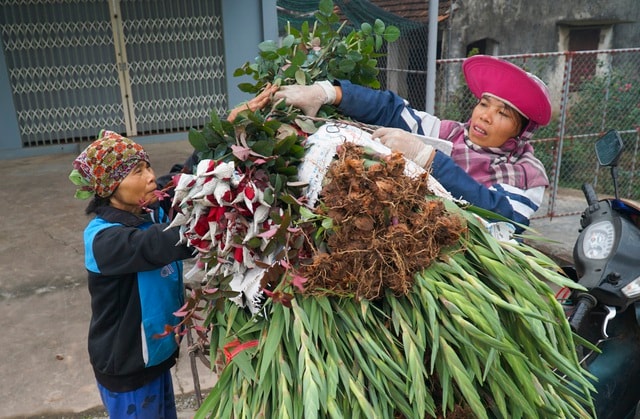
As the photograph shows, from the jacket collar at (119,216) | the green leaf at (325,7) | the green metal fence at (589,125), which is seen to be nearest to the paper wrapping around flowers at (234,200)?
the jacket collar at (119,216)

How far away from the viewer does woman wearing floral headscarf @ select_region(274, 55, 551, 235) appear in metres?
1.69

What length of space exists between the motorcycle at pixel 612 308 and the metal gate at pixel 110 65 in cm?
669

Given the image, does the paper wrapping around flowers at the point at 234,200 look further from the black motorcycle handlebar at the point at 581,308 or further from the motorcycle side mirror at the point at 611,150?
the motorcycle side mirror at the point at 611,150

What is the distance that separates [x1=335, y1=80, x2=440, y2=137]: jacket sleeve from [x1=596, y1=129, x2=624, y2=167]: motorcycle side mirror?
29.7 inches

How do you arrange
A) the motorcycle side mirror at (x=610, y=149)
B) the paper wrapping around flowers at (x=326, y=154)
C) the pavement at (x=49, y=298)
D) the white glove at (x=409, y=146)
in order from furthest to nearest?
the pavement at (x=49, y=298) < the motorcycle side mirror at (x=610, y=149) < the white glove at (x=409, y=146) < the paper wrapping around flowers at (x=326, y=154)

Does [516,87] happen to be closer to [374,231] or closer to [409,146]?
[409,146]

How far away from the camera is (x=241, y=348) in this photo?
1.38m

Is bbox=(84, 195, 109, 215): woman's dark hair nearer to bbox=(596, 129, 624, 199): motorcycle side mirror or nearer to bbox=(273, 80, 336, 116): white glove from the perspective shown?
bbox=(273, 80, 336, 116): white glove

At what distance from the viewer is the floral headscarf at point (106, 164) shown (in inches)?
71.6

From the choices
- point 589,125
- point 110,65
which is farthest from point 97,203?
point 589,125

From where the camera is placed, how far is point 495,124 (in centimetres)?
198

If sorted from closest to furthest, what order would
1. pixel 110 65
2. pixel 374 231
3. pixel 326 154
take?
1. pixel 374 231
2. pixel 326 154
3. pixel 110 65

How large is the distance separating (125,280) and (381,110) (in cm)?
100

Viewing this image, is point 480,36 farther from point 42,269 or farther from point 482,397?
point 482,397
